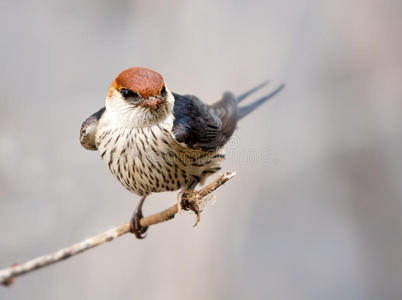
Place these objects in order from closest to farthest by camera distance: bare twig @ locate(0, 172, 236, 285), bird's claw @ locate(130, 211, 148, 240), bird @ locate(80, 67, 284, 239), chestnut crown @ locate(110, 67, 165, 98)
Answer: bare twig @ locate(0, 172, 236, 285), chestnut crown @ locate(110, 67, 165, 98), bird @ locate(80, 67, 284, 239), bird's claw @ locate(130, 211, 148, 240)

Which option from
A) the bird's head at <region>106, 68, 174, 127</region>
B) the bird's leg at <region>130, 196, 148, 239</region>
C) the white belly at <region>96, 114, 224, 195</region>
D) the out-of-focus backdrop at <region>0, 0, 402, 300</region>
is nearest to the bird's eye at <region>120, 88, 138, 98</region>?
the bird's head at <region>106, 68, 174, 127</region>

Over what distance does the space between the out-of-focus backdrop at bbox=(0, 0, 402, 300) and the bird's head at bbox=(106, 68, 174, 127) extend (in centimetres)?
76

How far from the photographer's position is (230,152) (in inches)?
112

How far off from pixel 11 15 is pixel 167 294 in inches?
84.0

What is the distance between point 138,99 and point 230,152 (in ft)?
3.32

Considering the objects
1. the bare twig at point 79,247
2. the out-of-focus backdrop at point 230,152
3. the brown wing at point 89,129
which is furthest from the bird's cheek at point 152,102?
the out-of-focus backdrop at point 230,152

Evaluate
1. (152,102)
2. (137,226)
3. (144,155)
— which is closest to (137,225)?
(137,226)

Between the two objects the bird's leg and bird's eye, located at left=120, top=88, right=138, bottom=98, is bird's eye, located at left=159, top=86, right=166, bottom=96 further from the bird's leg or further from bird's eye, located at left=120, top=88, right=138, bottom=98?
the bird's leg

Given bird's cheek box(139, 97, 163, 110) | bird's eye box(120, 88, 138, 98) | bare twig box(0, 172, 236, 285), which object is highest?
bird's eye box(120, 88, 138, 98)

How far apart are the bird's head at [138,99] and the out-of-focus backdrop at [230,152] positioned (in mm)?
764

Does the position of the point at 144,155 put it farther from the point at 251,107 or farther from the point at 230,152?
the point at 251,107

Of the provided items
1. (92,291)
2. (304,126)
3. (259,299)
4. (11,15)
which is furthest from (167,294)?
(11,15)

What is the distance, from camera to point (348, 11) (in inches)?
159

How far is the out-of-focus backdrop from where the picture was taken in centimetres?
330
